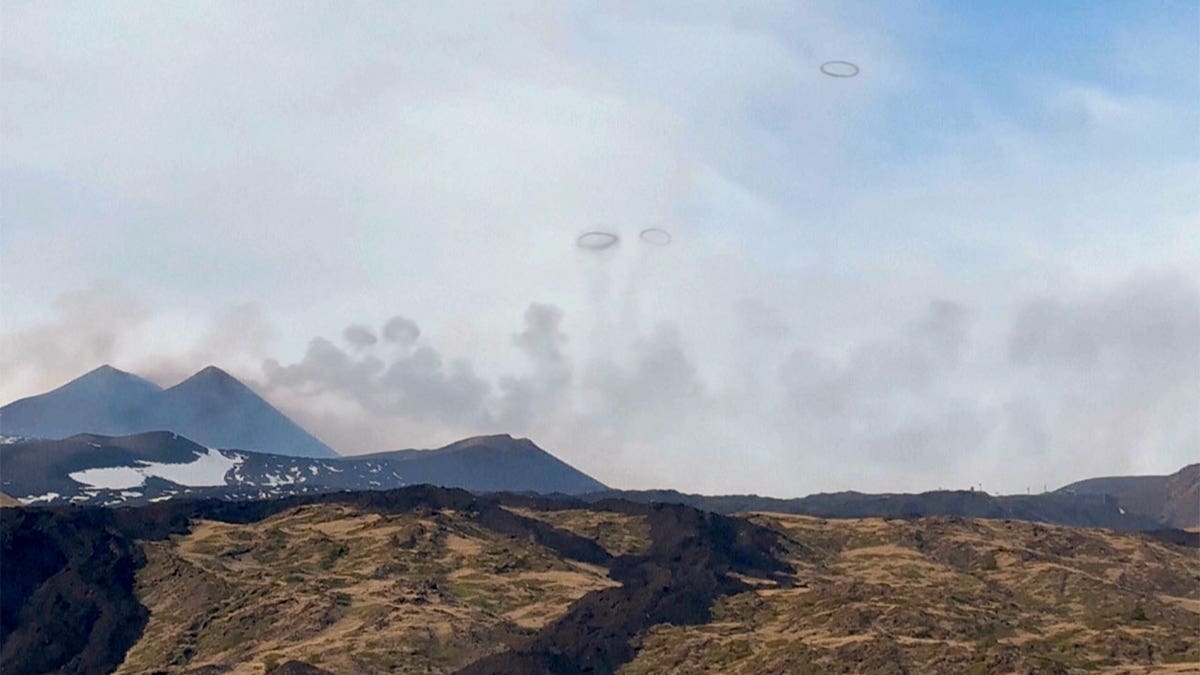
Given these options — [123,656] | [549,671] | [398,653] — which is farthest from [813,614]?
[123,656]

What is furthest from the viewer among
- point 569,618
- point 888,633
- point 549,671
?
point 569,618

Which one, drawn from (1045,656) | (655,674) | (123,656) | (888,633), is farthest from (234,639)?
(1045,656)

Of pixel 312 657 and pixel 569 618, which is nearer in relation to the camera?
pixel 312 657

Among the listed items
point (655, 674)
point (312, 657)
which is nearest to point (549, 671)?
point (655, 674)

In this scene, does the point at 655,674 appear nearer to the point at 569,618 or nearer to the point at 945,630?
the point at 569,618

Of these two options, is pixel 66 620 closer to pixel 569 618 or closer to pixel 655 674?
→ pixel 569 618

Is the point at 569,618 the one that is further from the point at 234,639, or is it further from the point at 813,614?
the point at 234,639

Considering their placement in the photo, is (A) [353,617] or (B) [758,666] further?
(A) [353,617]

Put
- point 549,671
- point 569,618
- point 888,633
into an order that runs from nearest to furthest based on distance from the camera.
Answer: point 549,671, point 888,633, point 569,618
